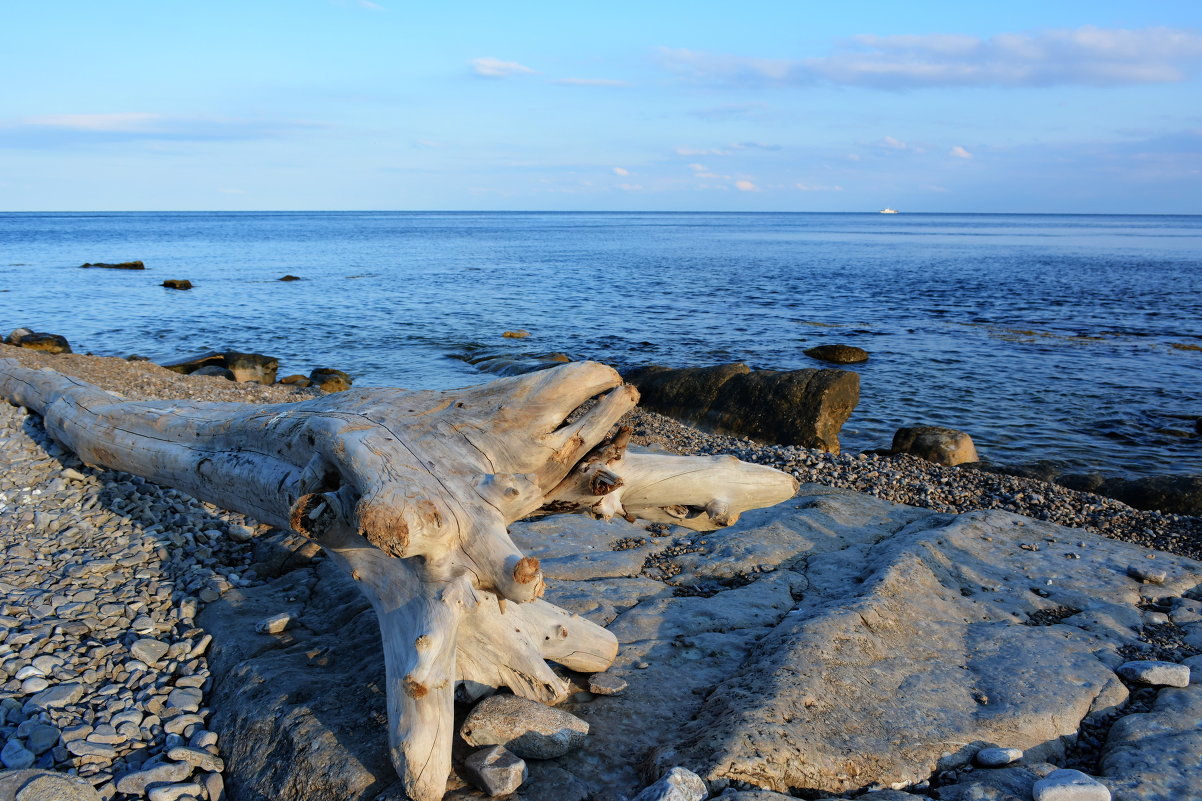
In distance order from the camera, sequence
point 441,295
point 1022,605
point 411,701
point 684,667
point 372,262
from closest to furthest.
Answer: point 411,701 < point 684,667 < point 1022,605 < point 441,295 < point 372,262

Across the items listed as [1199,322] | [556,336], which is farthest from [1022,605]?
[1199,322]

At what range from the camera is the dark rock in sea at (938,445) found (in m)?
10.2

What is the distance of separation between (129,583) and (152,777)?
202cm

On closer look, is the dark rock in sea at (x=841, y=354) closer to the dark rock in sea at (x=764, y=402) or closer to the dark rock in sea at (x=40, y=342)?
the dark rock in sea at (x=764, y=402)

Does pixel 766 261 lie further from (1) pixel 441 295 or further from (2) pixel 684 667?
(2) pixel 684 667

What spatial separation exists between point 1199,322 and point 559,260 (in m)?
36.4

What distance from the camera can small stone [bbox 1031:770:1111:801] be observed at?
2.58 m

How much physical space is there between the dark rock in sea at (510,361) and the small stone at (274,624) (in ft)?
37.6

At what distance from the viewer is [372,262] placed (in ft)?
159

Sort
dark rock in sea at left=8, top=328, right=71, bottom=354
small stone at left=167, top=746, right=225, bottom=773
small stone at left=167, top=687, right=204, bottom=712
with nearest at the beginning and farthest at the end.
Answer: small stone at left=167, top=746, right=225, bottom=773 < small stone at left=167, top=687, right=204, bottom=712 < dark rock in sea at left=8, top=328, right=71, bottom=354

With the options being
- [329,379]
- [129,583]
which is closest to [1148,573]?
[129,583]

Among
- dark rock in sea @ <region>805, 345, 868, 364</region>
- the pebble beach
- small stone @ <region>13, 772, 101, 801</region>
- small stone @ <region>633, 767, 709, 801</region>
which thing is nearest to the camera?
small stone @ <region>633, 767, 709, 801</region>

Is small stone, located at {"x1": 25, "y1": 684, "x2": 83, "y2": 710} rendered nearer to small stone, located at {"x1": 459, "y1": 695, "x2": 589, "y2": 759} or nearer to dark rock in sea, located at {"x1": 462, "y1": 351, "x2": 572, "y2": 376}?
small stone, located at {"x1": 459, "y1": 695, "x2": 589, "y2": 759}

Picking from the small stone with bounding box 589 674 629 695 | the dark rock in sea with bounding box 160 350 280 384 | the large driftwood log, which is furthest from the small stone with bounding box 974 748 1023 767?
the dark rock in sea with bounding box 160 350 280 384
